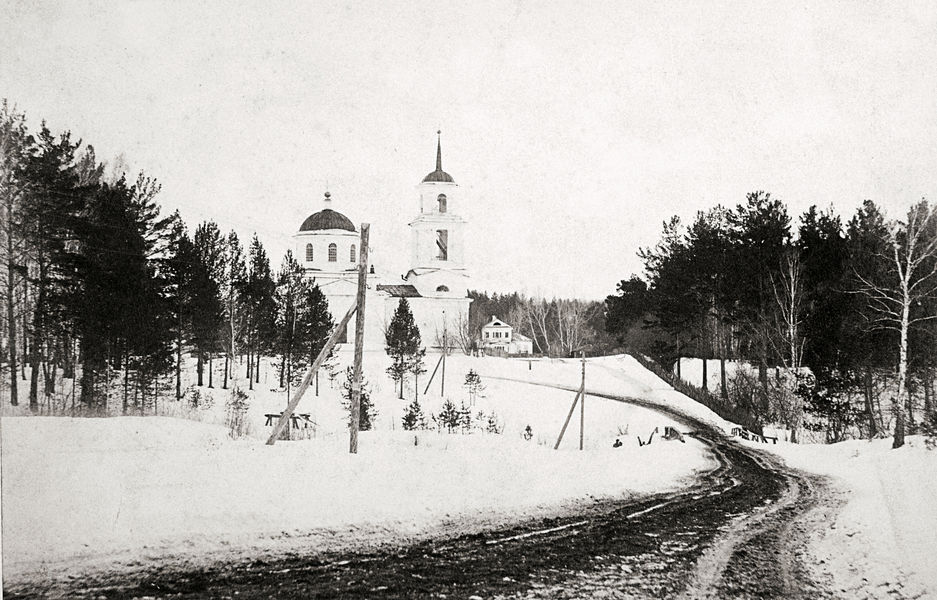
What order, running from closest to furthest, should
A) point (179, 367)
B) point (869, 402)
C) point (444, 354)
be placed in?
point (869, 402)
point (179, 367)
point (444, 354)

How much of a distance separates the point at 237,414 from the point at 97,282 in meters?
1.31

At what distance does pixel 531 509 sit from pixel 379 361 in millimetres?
1920

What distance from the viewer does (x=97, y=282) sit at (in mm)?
3207

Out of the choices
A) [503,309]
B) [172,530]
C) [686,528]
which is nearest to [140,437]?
[172,530]

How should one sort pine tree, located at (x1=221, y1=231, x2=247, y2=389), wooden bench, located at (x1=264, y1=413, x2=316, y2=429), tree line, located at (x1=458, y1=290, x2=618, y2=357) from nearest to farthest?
pine tree, located at (x1=221, y1=231, x2=247, y2=389) < wooden bench, located at (x1=264, y1=413, x2=316, y2=429) < tree line, located at (x1=458, y1=290, x2=618, y2=357)

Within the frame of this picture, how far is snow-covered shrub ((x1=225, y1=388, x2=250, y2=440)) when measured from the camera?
380cm

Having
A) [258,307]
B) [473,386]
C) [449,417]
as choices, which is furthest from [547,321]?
[258,307]

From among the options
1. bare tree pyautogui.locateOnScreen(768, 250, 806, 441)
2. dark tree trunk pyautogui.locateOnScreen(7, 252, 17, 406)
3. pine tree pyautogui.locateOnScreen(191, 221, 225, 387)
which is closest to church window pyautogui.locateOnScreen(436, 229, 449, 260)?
pine tree pyautogui.locateOnScreen(191, 221, 225, 387)

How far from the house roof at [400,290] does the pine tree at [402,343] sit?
63 mm

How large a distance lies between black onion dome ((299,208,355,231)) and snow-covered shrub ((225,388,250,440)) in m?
1.37

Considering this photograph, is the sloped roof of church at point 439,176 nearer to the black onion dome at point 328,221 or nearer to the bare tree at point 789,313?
the black onion dome at point 328,221

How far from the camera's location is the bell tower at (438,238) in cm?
391

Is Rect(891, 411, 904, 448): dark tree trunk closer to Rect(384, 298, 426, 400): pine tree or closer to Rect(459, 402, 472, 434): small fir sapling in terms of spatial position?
Rect(384, 298, 426, 400): pine tree

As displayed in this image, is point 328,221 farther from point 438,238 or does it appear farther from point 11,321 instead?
point 11,321
